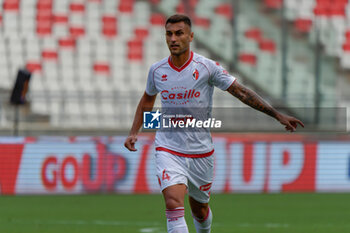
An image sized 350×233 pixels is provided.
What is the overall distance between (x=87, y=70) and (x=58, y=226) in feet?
28.5

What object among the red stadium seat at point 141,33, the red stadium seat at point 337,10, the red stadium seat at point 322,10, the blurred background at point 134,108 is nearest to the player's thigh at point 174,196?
Result: the blurred background at point 134,108

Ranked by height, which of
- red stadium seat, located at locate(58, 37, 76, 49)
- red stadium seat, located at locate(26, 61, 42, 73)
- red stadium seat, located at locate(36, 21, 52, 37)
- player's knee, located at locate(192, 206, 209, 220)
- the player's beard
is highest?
red stadium seat, located at locate(36, 21, 52, 37)

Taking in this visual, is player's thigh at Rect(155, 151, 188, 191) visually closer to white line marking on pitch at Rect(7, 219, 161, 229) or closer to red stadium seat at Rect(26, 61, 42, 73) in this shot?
white line marking on pitch at Rect(7, 219, 161, 229)

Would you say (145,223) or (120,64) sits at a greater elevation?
(120,64)

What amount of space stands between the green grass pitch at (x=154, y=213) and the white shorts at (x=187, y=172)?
2380mm

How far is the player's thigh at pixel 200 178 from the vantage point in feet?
18.2

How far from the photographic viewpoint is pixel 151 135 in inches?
540

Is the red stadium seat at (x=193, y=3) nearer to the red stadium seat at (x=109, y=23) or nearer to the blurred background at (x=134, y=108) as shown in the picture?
the blurred background at (x=134, y=108)

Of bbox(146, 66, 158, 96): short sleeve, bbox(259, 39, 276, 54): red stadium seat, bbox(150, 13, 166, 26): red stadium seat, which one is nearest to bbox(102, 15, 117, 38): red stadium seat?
bbox(150, 13, 166, 26): red stadium seat

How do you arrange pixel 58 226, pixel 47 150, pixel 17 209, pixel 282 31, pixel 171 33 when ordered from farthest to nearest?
pixel 282 31, pixel 47 150, pixel 17 209, pixel 58 226, pixel 171 33

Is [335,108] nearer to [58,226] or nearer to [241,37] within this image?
[241,37]

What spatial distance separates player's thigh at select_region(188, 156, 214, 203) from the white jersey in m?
0.07

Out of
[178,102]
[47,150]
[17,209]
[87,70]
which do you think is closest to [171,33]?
[178,102]

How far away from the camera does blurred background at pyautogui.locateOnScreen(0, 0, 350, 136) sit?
14.9m
